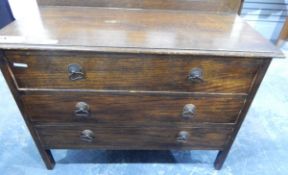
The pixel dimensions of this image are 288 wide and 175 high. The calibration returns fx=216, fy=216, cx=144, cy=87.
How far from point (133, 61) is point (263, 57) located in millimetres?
453

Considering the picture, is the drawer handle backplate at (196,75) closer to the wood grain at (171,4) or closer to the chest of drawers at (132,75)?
the chest of drawers at (132,75)

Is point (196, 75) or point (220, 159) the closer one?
point (196, 75)

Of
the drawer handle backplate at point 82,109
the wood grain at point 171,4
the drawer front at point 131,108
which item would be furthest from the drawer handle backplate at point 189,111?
the wood grain at point 171,4

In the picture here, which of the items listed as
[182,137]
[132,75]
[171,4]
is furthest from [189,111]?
[171,4]

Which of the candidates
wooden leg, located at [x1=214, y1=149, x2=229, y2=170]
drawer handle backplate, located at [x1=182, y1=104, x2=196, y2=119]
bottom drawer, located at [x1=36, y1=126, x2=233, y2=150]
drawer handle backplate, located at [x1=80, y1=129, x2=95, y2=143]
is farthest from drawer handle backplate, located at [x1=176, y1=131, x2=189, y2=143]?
drawer handle backplate, located at [x1=80, y1=129, x2=95, y2=143]

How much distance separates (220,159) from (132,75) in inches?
29.0

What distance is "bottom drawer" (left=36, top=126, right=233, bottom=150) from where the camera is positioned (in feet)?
3.28

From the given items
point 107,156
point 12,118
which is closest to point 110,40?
point 107,156

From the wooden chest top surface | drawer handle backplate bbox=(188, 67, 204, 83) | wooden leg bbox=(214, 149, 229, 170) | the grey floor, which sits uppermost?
the wooden chest top surface

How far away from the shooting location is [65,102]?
2.88 feet

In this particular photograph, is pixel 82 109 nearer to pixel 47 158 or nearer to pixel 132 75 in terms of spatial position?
pixel 132 75

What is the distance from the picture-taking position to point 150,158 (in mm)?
1284

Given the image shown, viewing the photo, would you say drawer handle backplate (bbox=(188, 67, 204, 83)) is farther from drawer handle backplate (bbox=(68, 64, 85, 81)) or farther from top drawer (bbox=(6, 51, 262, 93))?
drawer handle backplate (bbox=(68, 64, 85, 81))

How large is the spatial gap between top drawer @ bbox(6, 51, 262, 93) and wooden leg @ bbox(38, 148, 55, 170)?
1.41 feet
